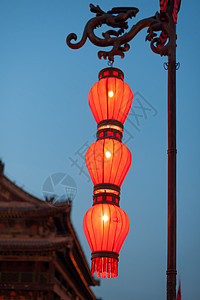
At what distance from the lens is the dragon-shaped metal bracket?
13.7 ft

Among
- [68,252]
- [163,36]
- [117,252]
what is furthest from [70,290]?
[163,36]

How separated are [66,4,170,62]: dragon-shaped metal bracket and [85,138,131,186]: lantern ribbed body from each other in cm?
90

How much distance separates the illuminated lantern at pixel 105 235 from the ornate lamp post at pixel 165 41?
1049mm

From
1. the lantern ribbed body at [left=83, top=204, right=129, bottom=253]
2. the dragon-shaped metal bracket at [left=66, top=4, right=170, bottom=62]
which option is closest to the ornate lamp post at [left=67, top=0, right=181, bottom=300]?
the dragon-shaped metal bracket at [left=66, top=4, right=170, bottom=62]

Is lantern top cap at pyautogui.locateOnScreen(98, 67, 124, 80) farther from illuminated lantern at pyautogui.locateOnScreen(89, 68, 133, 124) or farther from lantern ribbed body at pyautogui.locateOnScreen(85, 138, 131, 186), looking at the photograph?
lantern ribbed body at pyautogui.locateOnScreen(85, 138, 131, 186)

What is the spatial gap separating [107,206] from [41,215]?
8.44 m

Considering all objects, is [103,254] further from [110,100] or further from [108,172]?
[110,100]

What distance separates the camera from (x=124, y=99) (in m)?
5.30

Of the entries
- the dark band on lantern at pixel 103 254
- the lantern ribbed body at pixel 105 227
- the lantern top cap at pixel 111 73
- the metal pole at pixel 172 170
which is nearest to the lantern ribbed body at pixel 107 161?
the lantern ribbed body at pixel 105 227

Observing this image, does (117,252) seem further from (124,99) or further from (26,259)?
(26,259)

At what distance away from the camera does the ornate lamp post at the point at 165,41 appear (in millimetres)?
3371

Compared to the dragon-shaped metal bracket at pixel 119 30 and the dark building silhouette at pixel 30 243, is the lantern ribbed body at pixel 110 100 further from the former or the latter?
the dark building silhouette at pixel 30 243

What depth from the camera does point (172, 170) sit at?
3539mm

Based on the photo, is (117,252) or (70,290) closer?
(117,252)
